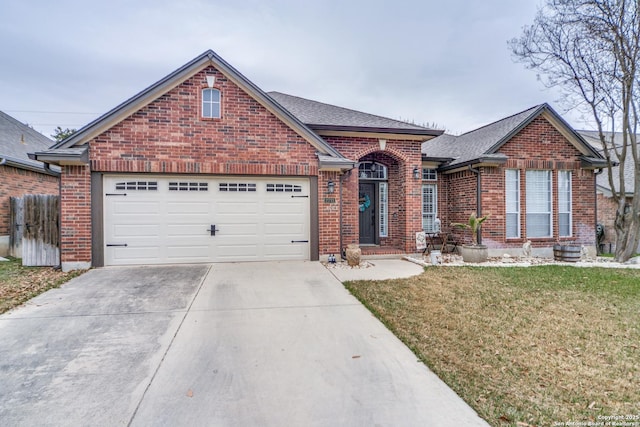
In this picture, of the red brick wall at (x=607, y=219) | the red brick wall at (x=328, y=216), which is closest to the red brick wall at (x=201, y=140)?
the red brick wall at (x=328, y=216)

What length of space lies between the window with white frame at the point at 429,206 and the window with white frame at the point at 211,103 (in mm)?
7777

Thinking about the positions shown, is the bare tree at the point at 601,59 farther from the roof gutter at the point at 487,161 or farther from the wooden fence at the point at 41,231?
the wooden fence at the point at 41,231

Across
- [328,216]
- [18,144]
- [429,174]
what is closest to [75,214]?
[328,216]

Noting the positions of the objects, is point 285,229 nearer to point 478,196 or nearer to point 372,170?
point 372,170

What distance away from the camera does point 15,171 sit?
34.4ft

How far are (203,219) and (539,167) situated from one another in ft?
36.3

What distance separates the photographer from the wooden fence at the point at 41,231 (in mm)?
7887

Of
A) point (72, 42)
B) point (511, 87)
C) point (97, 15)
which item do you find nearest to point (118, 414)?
point (97, 15)

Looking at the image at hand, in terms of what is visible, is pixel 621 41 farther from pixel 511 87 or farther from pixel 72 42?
pixel 72 42

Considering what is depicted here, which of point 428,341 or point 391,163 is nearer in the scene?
point 428,341

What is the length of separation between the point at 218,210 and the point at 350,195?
157 inches

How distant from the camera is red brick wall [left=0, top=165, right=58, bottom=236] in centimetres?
982

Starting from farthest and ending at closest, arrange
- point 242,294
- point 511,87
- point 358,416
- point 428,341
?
point 511,87 < point 242,294 < point 428,341 < point 358,416

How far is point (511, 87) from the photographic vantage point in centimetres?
1642
